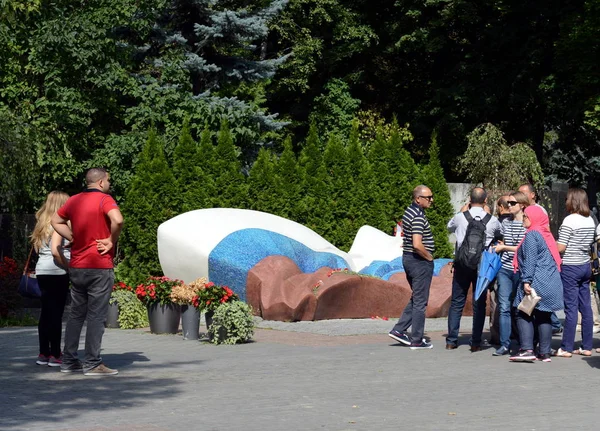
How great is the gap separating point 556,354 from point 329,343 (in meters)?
2.87

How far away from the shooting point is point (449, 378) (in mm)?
10695

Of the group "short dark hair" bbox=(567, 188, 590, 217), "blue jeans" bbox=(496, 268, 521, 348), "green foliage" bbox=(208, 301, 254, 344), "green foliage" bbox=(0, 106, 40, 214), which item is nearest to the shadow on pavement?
"green foliage" bbox=(208, 301, 254, 344)

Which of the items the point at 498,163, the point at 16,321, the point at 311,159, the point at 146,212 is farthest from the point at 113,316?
the point at 498,163

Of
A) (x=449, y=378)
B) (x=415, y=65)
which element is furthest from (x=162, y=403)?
(x=415, y=65)

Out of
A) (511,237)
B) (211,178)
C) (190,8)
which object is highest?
(190,8)

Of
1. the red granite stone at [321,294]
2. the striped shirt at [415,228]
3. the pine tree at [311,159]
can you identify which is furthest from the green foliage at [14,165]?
the striped shirt at [415,228]

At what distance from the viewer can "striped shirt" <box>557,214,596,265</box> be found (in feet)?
40.8

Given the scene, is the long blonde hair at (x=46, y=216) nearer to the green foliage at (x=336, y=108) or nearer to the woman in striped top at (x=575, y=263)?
the woman in striped top at (x=575, y=263)

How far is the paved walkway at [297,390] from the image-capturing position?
832cm

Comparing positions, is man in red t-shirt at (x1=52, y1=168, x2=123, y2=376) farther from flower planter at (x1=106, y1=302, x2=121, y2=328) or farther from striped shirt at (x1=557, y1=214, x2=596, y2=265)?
flower planter at (x1=106, y1=302, x2=121, y2=328)

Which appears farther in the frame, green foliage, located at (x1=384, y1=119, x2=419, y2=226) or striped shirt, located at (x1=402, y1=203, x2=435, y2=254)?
green foliage, located at (x1=384, y1=119, x2=419, y2=226)

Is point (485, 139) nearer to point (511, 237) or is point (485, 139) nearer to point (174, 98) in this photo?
point (174, 98)

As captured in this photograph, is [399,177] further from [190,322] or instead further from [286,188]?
[190,322]

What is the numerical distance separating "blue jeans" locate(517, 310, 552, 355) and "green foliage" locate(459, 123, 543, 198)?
1600cm
